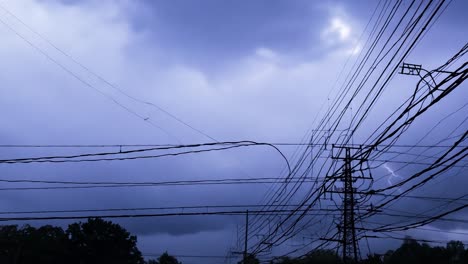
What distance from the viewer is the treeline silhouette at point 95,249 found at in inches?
2478

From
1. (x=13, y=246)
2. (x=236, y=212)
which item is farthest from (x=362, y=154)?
(x=13, y=246)

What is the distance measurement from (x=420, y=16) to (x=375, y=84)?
2134mm

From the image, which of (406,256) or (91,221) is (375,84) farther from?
(91,221)

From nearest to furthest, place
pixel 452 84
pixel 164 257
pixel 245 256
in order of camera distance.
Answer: pixel 452 84, pixel 245 256, pixel 164 257

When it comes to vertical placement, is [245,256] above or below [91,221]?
below

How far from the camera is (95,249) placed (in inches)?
2618

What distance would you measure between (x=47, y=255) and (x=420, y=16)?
65.0 metres

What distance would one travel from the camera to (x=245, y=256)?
4050 cm

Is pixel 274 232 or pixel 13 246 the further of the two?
pixel 13 246

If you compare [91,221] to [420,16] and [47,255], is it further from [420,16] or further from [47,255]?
[420,16]

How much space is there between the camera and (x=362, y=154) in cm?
1326

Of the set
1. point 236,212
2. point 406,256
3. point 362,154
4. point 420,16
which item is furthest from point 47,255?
point 420,16

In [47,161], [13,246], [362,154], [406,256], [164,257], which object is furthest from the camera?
→ [164,257]

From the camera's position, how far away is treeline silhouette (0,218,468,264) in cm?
6294
